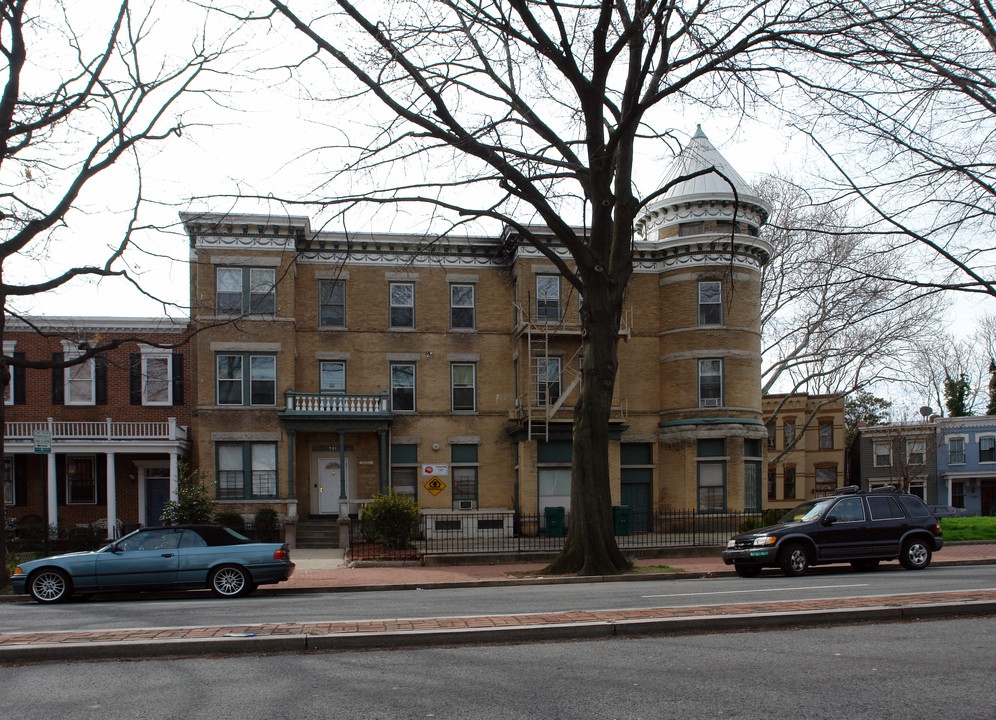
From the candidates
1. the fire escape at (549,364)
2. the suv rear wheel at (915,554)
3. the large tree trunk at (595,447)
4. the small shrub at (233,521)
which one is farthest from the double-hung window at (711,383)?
the small shrub at (233,521)

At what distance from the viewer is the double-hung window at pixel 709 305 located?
33062 mm

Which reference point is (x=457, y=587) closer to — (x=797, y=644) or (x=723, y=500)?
(x=797, y=644)

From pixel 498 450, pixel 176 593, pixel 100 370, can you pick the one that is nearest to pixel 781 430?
pixel 498 450

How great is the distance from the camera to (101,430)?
1222 inches

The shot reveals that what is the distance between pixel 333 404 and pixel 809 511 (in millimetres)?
17396

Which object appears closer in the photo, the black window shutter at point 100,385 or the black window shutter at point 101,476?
the black window shutter at point 101,476

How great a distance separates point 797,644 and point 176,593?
1234 cm

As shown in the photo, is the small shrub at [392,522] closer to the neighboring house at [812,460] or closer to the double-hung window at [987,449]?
the neighboring house at [812,460]

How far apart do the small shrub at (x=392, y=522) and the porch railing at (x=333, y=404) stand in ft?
21.8

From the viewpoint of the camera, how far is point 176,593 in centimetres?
1675

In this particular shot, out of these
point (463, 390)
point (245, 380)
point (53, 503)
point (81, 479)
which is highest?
point (245, 380)

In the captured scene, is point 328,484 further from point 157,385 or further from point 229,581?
point 229,581

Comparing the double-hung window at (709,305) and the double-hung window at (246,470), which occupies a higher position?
the double-hung window at (709,305)

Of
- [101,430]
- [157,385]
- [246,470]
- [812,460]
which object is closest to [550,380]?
[246,470]
